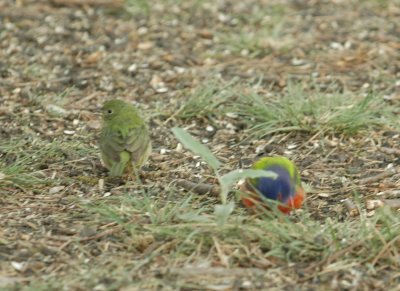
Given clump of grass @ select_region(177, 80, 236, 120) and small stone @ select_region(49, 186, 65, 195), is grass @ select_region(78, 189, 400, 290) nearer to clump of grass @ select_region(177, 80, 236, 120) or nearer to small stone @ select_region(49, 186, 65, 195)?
small stone @ select_region(49, 186, 65, 195)

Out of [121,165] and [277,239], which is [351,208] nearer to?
[277,239]

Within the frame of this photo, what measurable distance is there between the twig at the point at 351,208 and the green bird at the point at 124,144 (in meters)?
1.15

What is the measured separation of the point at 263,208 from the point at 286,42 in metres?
3.36

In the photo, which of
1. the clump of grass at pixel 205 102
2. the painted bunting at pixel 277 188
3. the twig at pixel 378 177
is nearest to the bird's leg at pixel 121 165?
the painted bunting at pixel 277 188

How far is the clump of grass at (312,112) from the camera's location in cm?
623

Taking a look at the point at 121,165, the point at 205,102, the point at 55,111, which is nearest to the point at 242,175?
the point at 121,165

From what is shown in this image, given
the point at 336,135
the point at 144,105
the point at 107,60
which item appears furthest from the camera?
the point at 107,60

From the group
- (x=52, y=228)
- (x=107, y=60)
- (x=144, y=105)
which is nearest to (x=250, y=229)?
(x=52, y=228)

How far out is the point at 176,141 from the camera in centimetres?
618

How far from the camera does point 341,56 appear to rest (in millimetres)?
7680

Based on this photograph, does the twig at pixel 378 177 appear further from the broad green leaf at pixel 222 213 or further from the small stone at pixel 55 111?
the small stone at pixel 55 111

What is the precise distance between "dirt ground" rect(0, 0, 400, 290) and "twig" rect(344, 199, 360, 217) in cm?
5

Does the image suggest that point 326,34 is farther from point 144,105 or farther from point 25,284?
point 25,284

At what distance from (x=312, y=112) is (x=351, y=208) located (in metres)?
1.33
